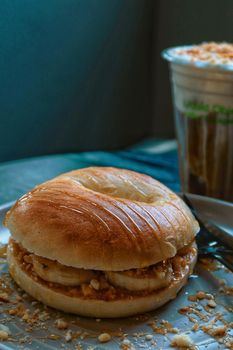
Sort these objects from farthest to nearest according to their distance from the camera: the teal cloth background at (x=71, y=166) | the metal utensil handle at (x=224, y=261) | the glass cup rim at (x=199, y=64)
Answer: the teal cloth background at (x=71, y=166) < the glass cup rim at (x=199, y=64) < the metal utensil handle at (x=224, y=261)

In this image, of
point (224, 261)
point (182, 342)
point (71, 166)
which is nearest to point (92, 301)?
point (182, 342)

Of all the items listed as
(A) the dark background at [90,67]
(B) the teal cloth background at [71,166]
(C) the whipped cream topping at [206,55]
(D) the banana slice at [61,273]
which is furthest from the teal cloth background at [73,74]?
(D) the banana slice at [61,273]

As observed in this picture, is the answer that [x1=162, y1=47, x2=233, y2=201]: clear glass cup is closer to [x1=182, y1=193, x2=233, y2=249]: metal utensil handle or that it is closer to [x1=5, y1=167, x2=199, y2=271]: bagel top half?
[x1=182, y1=193, x2=233, y2=249]: metal utensil handle

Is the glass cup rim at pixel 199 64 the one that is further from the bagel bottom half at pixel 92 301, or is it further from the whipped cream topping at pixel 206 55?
the bagel bottom half at pixel 92 301

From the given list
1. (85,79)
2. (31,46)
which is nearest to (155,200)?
(31,46)

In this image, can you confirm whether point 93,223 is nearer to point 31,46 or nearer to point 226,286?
point 226,286

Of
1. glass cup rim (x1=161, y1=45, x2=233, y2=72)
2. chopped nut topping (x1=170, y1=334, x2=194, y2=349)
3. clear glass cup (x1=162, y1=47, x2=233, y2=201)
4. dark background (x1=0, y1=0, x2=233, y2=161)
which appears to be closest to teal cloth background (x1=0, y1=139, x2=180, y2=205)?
clear glass cup (x1=162, y1=47, x2=233, y2=201)

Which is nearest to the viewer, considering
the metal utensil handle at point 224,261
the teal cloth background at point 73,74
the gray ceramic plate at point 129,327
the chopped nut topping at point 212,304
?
the gray ceramic plate at point 129,327

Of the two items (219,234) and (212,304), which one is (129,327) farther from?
→ (219,234)
